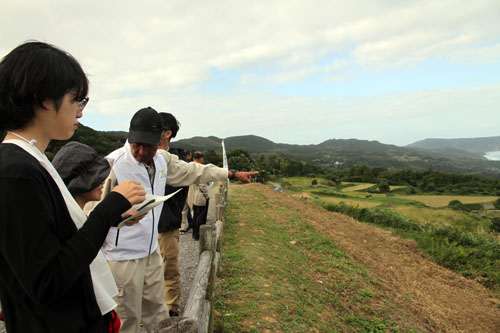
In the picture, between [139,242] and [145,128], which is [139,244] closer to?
[139,242]

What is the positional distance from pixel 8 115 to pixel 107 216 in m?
0.49

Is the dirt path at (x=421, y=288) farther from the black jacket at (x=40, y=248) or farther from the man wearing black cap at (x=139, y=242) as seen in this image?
the black jacket at (x=40, y=248)

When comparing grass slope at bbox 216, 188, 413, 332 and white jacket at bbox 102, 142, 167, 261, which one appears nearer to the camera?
white jacket at bbox 102, 142, 167, 261

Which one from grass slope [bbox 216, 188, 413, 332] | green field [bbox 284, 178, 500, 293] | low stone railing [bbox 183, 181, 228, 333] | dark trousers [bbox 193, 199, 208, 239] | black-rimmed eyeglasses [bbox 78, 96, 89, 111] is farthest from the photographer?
green field [bbox 284, 178, 500, 293]

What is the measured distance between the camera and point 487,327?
6066 mm

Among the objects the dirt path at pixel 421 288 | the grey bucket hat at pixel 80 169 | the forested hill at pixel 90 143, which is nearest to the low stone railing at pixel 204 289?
the grey bucket hat at pixel 80 169

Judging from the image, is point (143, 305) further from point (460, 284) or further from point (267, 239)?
point (460, 284)

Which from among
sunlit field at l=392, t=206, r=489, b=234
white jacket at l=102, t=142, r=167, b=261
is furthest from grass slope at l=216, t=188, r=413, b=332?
sunlit field at l=392, t=206, r=489, b=234

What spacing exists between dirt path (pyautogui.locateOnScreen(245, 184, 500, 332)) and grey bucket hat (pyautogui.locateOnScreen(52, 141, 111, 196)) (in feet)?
18.4

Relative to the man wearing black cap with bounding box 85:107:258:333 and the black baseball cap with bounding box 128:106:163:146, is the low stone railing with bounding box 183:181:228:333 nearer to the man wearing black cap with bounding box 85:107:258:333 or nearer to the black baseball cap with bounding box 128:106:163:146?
the man wearing black cap with bounding box 85:107:258:333

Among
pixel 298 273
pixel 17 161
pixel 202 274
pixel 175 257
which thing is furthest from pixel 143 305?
pixel 298 273

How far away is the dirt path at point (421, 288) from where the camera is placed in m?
5.73

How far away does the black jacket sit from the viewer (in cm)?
89

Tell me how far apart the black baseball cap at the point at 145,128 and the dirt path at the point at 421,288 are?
537 centimetres
